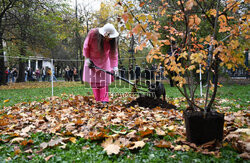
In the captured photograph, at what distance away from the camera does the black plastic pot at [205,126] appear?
2020 mm

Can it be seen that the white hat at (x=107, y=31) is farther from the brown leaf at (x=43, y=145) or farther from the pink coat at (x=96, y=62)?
the brown leaf at (x=43, y=145)

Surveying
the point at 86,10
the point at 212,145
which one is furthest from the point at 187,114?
the point at 86,10

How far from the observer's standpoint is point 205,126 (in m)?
2.03

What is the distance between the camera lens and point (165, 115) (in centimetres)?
365

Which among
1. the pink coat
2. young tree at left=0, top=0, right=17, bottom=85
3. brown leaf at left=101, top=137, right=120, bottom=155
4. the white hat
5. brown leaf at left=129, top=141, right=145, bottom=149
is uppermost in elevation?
young tree at left=0, top=0, right=17, bottom=85

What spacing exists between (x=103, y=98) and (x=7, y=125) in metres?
2.46

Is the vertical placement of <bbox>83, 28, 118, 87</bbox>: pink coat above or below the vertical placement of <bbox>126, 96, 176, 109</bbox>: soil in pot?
above

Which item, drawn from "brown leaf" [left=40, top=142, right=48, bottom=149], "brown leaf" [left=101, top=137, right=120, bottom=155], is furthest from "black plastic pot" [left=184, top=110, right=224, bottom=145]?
"brown leaf" [left=40, top=142, right=48, bottom=149]

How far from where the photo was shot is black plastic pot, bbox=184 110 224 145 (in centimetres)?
202

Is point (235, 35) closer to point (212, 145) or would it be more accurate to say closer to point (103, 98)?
point (212, 145)

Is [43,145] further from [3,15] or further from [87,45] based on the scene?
[3,15]

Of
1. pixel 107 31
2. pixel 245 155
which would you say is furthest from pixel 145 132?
pixel 107 31

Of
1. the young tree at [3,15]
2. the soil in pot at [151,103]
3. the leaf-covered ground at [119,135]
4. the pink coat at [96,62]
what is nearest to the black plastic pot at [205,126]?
the leaf-covered ground at [119,135]

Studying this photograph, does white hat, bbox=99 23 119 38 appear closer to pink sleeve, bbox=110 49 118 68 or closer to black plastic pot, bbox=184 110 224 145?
pink sleeve, bbox=110 49 118 68
